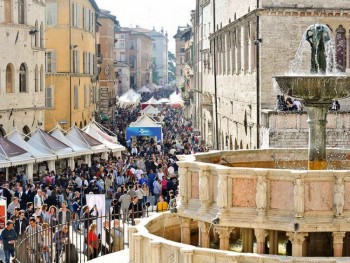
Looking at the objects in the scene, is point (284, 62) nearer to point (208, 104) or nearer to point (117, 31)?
point (208, 104)

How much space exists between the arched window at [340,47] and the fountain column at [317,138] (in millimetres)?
18621

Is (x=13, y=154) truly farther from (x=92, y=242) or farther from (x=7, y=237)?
(x=92, y=242)

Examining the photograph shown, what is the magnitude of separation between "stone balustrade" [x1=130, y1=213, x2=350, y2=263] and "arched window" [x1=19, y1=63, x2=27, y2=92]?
2539 cm

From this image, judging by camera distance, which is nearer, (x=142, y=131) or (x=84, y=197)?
(x=84, y=197)

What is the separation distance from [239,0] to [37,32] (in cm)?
1008

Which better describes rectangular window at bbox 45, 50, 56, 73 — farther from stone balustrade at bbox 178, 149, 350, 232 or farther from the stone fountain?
stone balustrade at bbox 178, 149, 350, 232

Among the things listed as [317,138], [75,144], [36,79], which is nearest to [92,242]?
[317,138]

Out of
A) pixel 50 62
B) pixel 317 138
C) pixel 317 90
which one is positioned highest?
pixel 50 62

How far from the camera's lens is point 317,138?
16734 millimetres

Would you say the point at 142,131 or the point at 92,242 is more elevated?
the point at 142,131

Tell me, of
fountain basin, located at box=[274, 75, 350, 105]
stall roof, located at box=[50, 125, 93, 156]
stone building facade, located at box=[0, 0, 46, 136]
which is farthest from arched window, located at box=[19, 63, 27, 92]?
fountain basin, located at box=[274, 75, 350, 105]

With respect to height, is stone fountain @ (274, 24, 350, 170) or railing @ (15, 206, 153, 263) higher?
stone fountain @ (274, 24, 350, 170)

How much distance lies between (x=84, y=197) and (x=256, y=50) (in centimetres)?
1135

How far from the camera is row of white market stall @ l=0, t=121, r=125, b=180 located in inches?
1220
